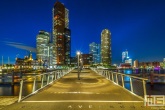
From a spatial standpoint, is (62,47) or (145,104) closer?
(145,104)

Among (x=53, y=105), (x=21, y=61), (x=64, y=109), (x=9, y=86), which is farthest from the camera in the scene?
(x=21, y=61)

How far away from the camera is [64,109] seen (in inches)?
300

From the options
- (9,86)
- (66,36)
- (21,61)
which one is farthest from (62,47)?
(9,86)

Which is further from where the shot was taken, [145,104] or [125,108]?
[145,104]

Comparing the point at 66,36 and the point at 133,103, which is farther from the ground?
the point at 66,36

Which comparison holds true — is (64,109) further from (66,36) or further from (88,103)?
(66,36)

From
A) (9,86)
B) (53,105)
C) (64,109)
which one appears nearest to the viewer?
(64,109)

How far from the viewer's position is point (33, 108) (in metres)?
7.90

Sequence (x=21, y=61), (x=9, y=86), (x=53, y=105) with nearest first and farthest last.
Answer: (x=53, y=105), (x=9, y=86), (x=21, y=61)

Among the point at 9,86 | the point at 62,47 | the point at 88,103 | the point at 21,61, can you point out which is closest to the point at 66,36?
the point at 62,47

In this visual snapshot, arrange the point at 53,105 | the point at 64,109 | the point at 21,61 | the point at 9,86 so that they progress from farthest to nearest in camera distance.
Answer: the point at 21,61
the point at 9,86
the point at 53,105
the point at 64,109

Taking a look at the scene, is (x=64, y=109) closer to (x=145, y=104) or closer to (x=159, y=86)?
(x=145, y=104)

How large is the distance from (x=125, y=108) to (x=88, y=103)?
1669 mm

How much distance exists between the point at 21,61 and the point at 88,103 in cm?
18903
